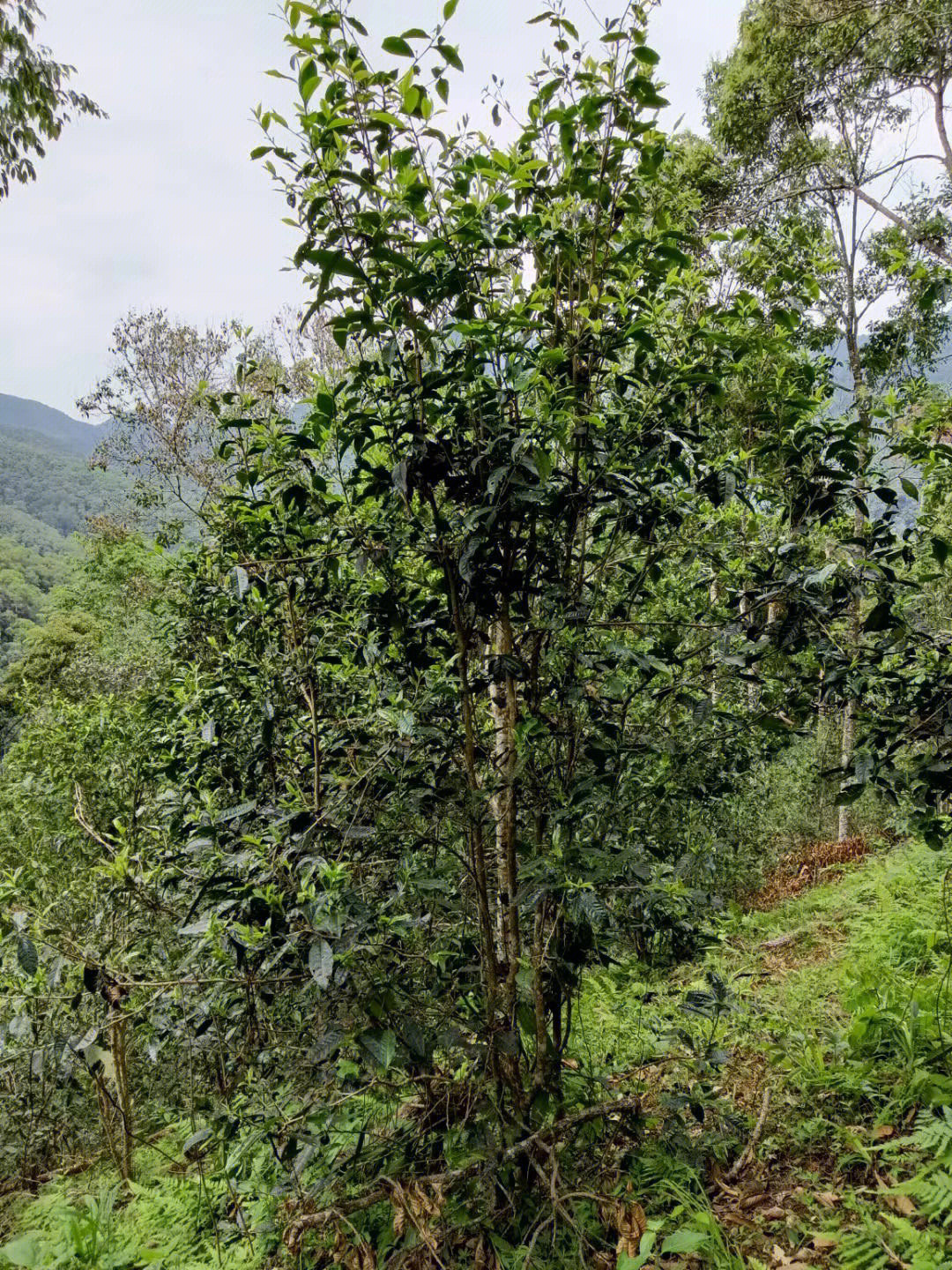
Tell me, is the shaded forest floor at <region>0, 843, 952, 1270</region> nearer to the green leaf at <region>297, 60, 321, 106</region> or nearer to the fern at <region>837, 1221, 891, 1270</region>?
the fern at <region>837, 1221, 891, 1270</region>

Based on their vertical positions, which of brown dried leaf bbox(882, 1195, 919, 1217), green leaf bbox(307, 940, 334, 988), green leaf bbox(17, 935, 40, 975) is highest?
green leaf bbox(307, 940, 334, 988)

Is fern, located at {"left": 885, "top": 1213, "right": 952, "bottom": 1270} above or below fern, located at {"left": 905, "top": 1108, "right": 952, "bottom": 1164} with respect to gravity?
below

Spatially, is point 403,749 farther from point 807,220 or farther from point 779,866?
point 807,220

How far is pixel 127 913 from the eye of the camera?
3252 mm

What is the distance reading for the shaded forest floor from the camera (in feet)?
6.80

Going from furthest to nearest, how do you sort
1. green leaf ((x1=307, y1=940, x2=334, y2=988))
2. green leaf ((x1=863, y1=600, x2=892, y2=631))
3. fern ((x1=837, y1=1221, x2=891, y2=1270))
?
fern ((x1=837, y1=1221, x2=891, y2=1270)) < green leaf ((x1=863, y1=600, x2=892, y2=631)) < green leaf ((x1=307, y1=940, x2=334, y2=988))

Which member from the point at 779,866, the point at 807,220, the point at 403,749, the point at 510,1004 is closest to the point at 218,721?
the point at 403,749

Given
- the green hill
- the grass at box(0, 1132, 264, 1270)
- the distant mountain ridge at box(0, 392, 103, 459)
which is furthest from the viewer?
the distant mountain ridge at box(0, 392, 103, 459)

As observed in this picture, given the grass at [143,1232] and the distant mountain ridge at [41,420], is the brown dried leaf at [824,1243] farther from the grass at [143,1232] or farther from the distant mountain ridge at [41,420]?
the distant mountain ridge at [41,420]

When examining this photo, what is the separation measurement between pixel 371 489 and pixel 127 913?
2401 mm

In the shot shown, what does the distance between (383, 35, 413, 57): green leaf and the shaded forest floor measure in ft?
8.34

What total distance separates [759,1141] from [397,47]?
3.32 metres

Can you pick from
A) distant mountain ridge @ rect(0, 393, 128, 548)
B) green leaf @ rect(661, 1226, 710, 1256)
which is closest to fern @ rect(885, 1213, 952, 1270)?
green leaf @ rect(661, 1226, 710, 1256)

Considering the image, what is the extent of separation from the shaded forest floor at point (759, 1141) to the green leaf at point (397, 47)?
2542 millimetres
